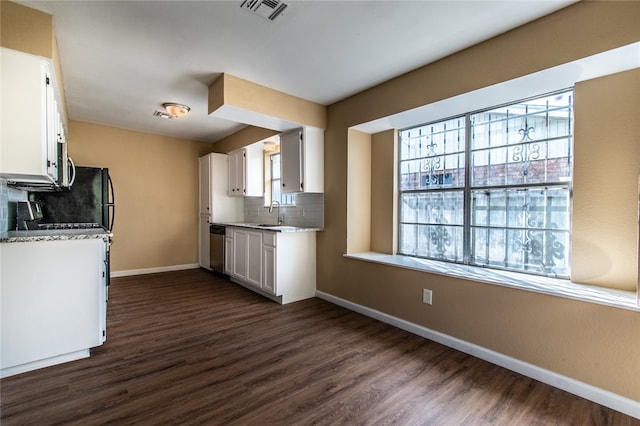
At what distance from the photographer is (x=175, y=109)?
149 inches

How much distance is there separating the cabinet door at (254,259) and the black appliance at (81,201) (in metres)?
1.91

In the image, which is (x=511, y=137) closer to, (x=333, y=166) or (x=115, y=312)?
(x=333, y=166)

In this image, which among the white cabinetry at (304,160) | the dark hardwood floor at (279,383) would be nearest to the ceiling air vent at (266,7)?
the white cabinetry at (304,160)

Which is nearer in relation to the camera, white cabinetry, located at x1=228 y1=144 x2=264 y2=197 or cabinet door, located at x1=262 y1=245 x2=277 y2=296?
Answer: cabinet door, located at x1=262 y1=245 x2=277 y2=296

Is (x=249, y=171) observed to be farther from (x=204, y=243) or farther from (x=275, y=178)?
(x=204, y=243)

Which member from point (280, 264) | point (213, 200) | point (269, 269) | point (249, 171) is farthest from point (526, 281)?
point (213, 200)

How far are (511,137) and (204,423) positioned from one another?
10.2 ft

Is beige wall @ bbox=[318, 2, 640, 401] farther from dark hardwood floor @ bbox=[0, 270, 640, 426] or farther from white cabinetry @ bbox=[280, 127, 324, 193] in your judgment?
white cabinetry @ bbox=[280, 127, 324, 193]

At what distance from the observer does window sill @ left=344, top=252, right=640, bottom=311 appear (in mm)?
1827

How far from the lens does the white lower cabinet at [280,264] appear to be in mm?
3664

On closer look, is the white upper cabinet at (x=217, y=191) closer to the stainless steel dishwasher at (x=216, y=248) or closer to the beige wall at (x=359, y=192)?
the stainless steel dishwasher at (x=216, y=248)

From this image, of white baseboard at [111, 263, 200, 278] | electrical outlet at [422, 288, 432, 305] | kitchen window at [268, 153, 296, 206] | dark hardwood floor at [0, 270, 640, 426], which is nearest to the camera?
dark hardwood floor at [0, 270, 640, 426]

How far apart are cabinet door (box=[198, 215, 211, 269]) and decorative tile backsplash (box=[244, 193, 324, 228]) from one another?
1025 millimetres

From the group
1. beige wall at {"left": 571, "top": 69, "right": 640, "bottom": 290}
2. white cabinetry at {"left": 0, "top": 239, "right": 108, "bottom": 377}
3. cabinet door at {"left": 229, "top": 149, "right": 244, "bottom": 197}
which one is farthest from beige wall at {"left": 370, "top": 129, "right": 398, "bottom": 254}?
white cabinetry at {"left": 0, "top": 239, "right": 108, "bottom": 377}
